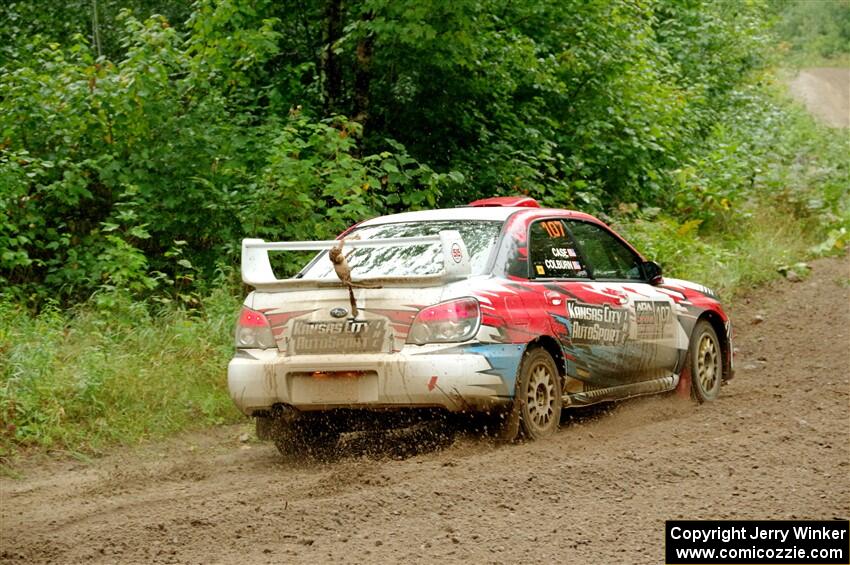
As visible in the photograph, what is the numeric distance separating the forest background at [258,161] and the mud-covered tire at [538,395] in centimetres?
292

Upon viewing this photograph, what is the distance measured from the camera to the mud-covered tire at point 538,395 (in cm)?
737

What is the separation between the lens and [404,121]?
1494 cm

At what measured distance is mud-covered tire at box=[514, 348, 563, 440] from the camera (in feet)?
24.2

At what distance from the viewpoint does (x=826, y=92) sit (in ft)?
136

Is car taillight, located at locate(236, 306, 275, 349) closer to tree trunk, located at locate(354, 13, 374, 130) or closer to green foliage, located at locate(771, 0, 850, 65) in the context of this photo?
tree trunk, located at locate(354, 13, 374, 130)

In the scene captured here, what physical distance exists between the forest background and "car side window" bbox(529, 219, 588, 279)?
9.75 feet

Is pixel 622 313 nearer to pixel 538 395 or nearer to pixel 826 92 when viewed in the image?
pixel 538 395

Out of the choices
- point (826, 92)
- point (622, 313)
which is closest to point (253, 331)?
point (622, 313)

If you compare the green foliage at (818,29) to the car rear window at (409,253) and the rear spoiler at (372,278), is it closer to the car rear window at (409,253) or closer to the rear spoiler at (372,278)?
the car rear window at (409,253)

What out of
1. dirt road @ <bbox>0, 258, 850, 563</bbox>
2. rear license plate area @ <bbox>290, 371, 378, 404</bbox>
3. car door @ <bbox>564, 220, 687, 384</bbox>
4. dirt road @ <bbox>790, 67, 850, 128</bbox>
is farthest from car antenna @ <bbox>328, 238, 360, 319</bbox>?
dirt road @ <bbox>790, 67, 850, 128</bbox>

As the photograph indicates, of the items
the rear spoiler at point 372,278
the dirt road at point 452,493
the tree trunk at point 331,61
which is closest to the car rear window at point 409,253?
the rear spoiler at point 372,278

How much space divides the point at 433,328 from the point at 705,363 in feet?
11.2

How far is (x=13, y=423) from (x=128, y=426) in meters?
0.81

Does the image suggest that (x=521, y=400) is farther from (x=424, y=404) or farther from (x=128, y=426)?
(x=128, y=426)
